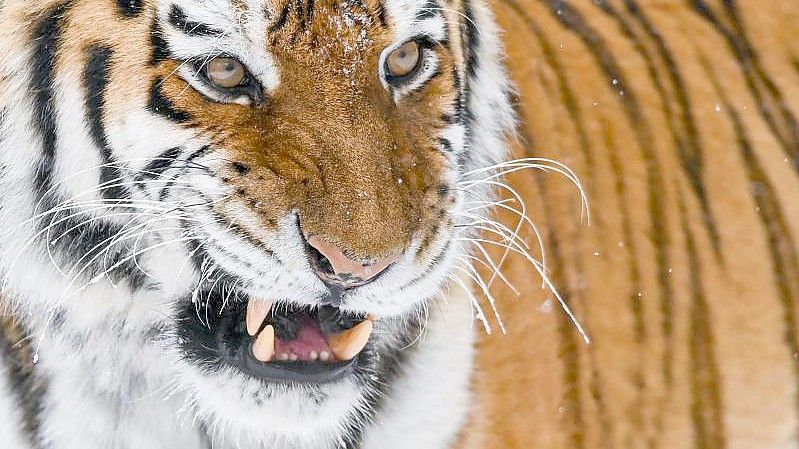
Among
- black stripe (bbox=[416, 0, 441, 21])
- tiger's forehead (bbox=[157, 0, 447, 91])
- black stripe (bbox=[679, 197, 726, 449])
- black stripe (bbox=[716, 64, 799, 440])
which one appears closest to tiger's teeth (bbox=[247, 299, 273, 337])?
tiger's forehead (bbox=[157, 0, 447, 91])

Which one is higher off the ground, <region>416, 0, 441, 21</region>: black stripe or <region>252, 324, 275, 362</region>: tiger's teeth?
<region>416, 0, 441, 21</region>: black stripe

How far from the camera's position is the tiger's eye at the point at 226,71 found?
148 cm

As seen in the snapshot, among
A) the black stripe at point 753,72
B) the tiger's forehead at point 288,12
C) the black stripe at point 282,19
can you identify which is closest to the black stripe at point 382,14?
the tiger's forehead at point 288,12

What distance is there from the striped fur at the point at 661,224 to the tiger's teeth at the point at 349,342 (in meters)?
0.38

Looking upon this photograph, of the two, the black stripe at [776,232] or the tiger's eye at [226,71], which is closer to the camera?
the tiger's eye at [226,71]

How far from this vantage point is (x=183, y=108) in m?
1.50

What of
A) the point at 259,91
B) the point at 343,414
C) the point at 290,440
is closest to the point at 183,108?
the point at 259,91

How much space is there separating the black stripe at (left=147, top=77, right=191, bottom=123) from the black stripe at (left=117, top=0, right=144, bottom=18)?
84mm

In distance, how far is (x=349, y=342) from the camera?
5.32ft

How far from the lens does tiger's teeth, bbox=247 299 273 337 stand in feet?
5.19

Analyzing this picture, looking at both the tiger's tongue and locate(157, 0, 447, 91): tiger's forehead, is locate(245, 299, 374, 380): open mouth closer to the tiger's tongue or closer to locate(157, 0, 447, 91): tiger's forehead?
the tiger's tongue

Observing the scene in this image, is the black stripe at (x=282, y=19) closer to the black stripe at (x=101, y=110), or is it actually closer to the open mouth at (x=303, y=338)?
the black stripe at (x=101, y=110)

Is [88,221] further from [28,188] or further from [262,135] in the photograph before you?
[262,135]

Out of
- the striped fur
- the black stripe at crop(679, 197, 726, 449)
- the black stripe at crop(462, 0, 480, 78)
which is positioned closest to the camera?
the black stripe at crop(462, 0, 480, 78)
